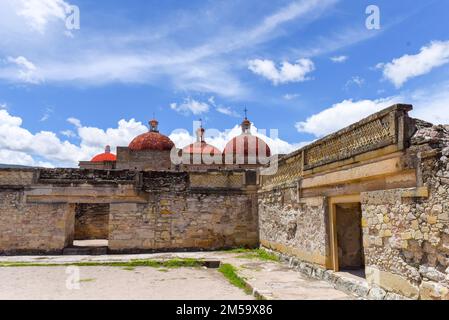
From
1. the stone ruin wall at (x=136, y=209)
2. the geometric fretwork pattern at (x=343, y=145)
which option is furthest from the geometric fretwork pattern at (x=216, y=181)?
the geometric fretwork pattern at (x=343, y=145)

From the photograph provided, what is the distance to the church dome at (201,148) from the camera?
25.0 m

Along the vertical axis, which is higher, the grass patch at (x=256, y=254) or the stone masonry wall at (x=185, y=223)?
the stone masonry wall at (x=185, y=223)

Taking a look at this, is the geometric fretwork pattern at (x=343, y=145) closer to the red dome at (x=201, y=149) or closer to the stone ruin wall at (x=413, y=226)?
the stone ruin wall at (x=413, y=226)

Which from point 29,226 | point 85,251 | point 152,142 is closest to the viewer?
point 29,226

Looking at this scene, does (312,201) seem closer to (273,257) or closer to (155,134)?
(273,257)

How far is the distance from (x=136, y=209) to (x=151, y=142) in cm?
1283

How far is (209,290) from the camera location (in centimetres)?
729

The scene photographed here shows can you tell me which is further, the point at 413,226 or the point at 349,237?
the point at 349,237

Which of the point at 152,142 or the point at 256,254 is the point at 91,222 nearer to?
the point at 256,254

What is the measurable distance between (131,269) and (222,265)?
2.40 m

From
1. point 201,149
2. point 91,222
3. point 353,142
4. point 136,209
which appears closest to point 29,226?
point 136,209

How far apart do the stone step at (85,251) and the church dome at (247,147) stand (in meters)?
12.0

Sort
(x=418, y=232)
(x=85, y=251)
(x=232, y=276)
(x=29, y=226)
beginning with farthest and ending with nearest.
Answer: (x=85, y=251), (x=29, y=226), (x=232, y=276), (x=418, y=232)

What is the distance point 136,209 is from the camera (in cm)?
1274
